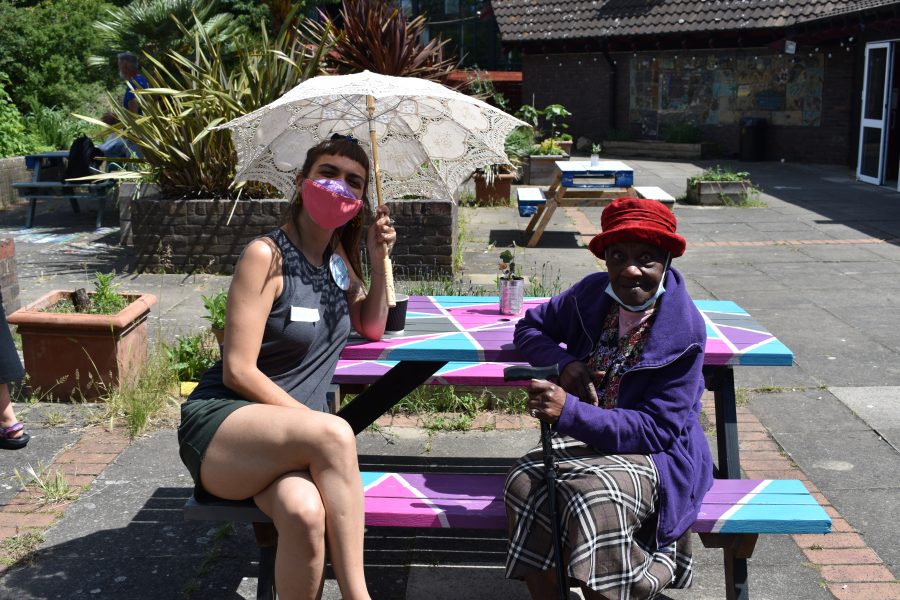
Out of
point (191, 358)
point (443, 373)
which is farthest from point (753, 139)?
point (443, 373)

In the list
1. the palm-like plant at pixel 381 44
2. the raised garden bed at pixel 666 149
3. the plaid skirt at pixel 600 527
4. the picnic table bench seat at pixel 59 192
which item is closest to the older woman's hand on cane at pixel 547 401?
the plaid skirt at pixel 600 527

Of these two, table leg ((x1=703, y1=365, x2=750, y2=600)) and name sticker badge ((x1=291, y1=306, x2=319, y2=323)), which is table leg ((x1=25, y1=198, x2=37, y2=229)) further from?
table leg ((x1=703, y1=365, x2=750, y2=600))

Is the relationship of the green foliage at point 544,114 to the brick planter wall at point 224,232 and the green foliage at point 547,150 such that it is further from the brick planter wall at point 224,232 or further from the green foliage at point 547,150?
the brick planter wall at point 224,232

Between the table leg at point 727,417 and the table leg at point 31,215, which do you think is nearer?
the table leg at point 727,417

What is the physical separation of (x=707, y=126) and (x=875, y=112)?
5.88m

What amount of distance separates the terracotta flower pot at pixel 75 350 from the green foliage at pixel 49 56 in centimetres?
1798

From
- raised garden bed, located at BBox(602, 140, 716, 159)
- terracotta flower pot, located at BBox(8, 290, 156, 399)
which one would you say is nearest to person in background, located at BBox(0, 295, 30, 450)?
terracotta flower pot, located at BBox(8, 290, 156, 399)

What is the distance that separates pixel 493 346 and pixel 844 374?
10.6ft

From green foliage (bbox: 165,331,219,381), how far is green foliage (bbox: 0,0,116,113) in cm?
1797

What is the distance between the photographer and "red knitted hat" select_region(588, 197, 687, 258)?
306 centimetres

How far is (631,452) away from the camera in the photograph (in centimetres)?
305

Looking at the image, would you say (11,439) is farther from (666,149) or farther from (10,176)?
(666,149)

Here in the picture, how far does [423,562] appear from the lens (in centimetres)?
389

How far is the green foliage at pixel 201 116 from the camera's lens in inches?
349
